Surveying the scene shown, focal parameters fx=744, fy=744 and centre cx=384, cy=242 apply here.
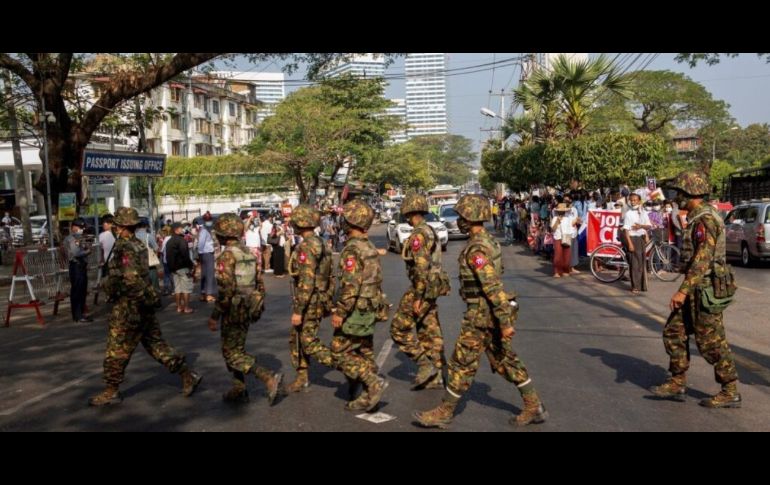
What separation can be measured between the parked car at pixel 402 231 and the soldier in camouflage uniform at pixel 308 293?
1682 cm

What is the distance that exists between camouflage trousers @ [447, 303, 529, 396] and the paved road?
0.40 m

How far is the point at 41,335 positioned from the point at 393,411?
23.8 feet

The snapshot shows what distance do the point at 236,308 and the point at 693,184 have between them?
4.16 meters

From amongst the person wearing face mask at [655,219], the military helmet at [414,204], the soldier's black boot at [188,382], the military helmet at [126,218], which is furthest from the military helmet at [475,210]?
the person wearing face mask at [655,219]

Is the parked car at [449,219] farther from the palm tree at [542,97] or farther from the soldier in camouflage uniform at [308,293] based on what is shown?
the soldier in camouflage uniform at [308,293]

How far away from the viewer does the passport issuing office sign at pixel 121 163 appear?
15016 mm

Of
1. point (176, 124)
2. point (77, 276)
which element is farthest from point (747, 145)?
point (77, 276)

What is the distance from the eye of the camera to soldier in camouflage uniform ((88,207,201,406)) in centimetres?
688

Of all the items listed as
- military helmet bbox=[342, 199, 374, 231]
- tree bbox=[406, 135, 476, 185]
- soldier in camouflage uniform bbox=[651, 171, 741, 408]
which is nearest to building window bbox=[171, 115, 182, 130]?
military helmet bbox=[342, 199, 374, 231]

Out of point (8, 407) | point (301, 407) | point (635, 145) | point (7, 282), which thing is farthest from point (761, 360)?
point (7, 282)

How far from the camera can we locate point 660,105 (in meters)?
53.9

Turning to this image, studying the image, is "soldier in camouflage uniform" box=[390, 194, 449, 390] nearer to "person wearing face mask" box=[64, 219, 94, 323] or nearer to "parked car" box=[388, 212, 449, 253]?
"person wearing face mask" box=[64, 219, 94, 323]

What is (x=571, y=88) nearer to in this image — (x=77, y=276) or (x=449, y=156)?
(x=77, y=276)
